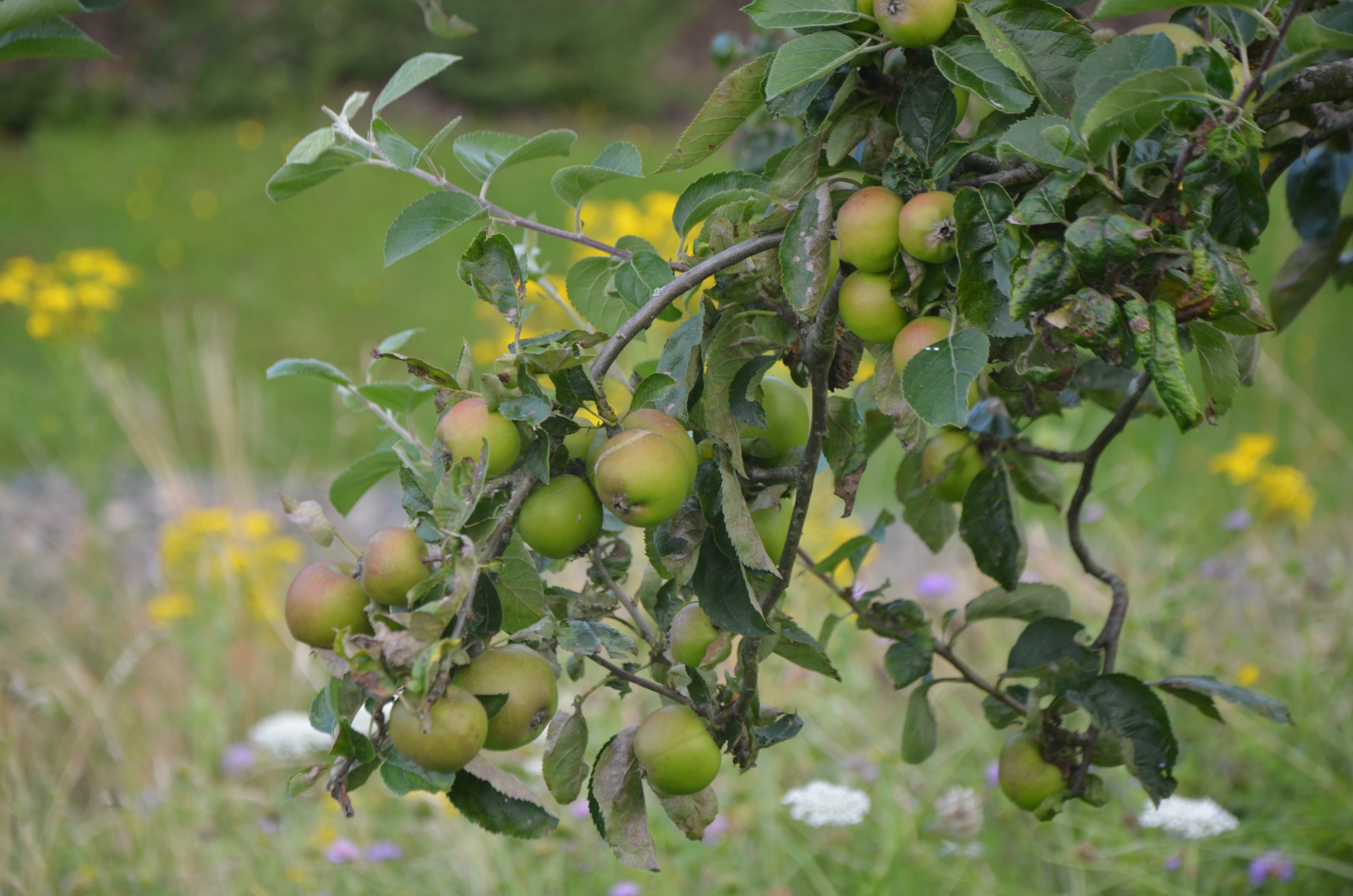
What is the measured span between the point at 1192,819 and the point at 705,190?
105 cm

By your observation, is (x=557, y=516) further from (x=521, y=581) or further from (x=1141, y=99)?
(x=1141, y=99)

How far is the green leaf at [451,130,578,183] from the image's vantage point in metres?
0.66

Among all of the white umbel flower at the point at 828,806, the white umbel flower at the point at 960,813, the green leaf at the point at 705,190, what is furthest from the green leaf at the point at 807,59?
the white umbel flower at the point at 960,813

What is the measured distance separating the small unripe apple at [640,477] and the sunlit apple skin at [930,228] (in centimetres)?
16

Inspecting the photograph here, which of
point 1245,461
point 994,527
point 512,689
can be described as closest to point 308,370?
point 512,689

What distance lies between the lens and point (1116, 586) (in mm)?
801

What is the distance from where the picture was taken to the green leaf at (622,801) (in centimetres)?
60

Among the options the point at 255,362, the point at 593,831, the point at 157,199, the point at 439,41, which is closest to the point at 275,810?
the point at 593,831

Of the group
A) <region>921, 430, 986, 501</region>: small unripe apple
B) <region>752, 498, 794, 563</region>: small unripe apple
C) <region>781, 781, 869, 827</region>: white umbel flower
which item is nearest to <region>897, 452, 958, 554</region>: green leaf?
<region>921, 430, 986, 501</region>: small unripe apple

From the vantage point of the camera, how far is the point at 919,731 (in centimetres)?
83

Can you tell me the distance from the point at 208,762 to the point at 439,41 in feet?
18.8

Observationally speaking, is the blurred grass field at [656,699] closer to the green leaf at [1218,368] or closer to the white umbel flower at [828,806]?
the white umbel flower at [828,806]

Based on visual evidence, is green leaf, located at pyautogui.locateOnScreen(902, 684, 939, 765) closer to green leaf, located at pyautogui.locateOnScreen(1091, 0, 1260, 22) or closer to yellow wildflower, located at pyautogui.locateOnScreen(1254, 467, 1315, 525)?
green leaf, located at pyautogui.locateOnScreen(1091, 0, 1260, 22)

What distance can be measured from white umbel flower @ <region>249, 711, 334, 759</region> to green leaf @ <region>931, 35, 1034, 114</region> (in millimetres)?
1478
